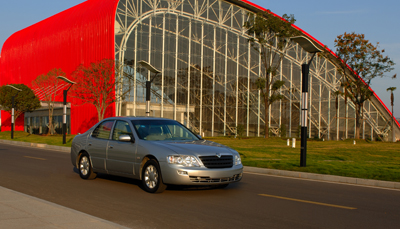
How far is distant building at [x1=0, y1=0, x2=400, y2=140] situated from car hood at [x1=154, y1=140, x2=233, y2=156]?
1411 inches

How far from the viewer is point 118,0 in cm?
4584

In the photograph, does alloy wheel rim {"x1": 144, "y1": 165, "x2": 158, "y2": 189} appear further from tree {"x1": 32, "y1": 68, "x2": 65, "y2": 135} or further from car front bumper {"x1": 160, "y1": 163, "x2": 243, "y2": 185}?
tree {"x1": 32, "y1": 68, "x2": 65, "y2": 135}

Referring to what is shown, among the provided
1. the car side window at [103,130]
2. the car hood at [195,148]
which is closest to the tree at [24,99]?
the car side window at [103,130]

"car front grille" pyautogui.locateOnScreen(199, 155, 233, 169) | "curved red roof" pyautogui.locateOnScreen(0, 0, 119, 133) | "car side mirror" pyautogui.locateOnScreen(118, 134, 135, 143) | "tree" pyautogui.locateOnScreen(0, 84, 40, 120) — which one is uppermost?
"curved red roof" pyautogui.locateOnScreen(0, 0, 119, 133)

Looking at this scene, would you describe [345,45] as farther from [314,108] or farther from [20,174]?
[20,174]

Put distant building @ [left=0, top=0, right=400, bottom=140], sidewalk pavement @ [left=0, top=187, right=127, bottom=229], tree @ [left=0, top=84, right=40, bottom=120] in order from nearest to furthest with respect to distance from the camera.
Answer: sidewalk pavement @ [left=0, top=187, right=127, bottom=229] < distant building @ [left=0, top=0, right=400, bottom=140] < tree @ [left=0, top=84, right=40, bottom=120]

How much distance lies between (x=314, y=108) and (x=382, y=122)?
36.9 ft

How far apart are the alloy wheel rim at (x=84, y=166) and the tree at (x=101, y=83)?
92.6 feet

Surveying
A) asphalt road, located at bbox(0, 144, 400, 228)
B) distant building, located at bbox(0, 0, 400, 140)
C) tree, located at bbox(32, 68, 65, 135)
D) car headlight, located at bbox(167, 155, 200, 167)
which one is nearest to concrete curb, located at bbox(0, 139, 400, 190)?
asphalt road, located at bbox(0, 144, 400, 228)

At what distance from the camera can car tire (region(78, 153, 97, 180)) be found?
11.7 meters

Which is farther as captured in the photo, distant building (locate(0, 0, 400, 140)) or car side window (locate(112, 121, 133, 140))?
distant building (locate(0, 0, 400, 140))

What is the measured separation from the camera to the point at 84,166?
12.0m

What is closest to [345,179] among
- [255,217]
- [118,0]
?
[255,217]

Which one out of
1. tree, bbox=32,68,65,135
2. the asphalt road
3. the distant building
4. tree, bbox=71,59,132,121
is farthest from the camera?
tree, bbox=32,68,65,135
